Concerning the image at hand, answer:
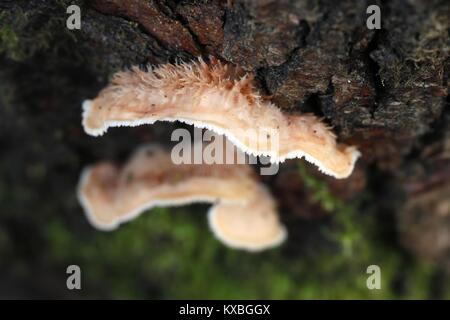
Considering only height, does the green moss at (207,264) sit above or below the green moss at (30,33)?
below

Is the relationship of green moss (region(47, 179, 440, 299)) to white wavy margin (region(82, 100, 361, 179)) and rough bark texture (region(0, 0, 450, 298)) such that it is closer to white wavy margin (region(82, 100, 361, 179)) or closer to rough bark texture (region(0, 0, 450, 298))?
rough bark texture (region(0, 0, 450, 298))

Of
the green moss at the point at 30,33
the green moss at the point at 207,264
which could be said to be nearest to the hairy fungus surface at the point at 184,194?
the green moss at the point at 207,264

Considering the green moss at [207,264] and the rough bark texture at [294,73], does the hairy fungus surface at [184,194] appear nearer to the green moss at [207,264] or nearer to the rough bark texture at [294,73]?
the rough bark texture at [294,73]

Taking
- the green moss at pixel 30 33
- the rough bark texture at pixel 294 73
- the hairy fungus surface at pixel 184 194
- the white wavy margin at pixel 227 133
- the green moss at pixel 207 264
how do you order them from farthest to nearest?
the green moss at pixel 207 264 → the hairy fungus surface at pixel 184 194 → the green moss at pixel 30 33 → the white wavy margin at pixel 227 133 → the rough bark texture at pixel 294 73

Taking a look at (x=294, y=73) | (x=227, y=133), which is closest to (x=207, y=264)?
(x=227, y=133)

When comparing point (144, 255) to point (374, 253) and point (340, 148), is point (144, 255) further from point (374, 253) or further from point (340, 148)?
point (340, 148)

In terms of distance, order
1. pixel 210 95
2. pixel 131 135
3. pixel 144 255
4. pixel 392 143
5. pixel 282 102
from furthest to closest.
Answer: pixel 144 255 < pixel 131 135 < pixel 392 143 < pixel 282 102 < pixel 210 95
